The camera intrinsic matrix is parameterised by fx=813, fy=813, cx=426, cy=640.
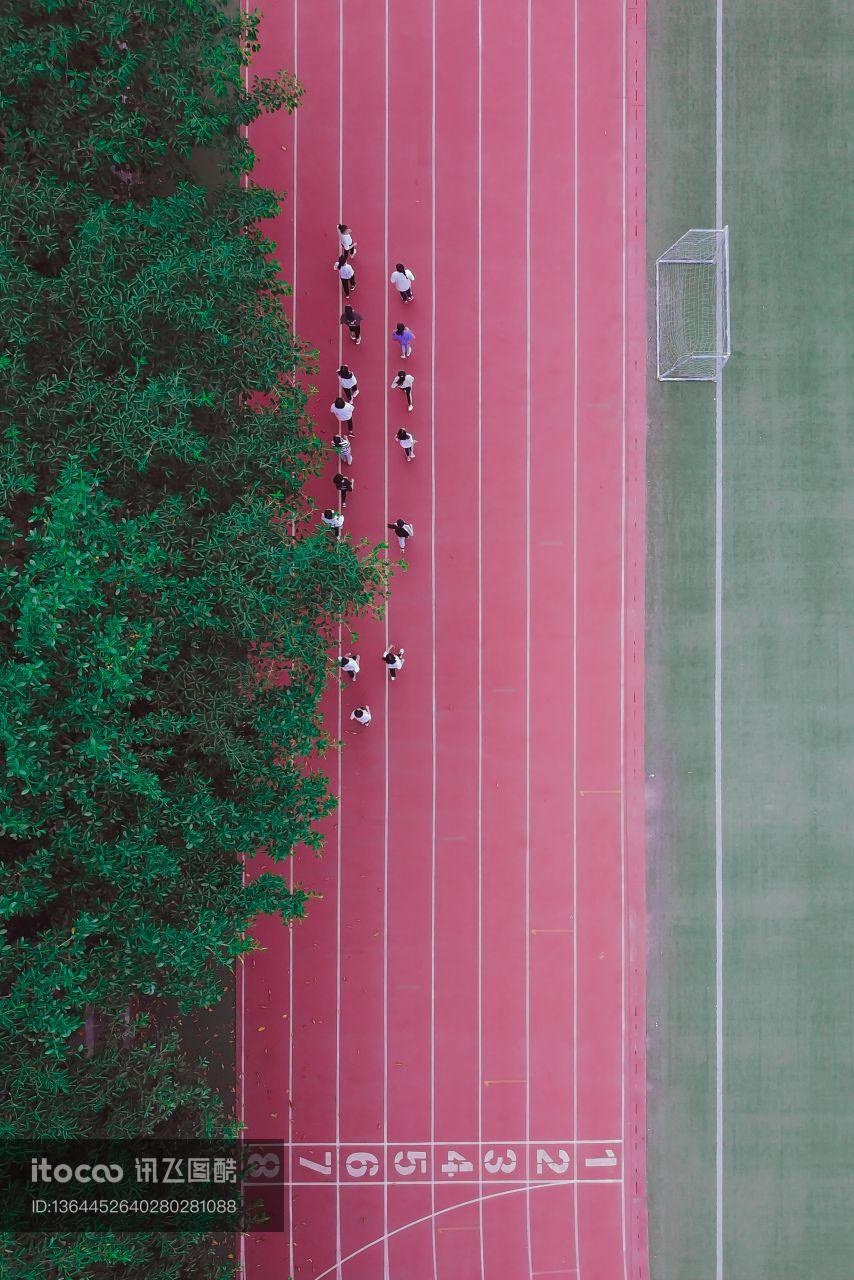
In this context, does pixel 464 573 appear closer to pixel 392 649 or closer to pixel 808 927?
pixel 392 649

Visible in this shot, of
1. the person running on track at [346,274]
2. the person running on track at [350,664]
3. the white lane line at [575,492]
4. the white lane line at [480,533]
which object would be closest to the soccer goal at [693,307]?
the white lane line at [575,492]

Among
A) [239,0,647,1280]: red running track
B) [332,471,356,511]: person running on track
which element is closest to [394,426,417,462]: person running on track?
[239,0,647,1280]: red running track

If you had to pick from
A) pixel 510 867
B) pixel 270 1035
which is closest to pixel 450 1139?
pixel 270 1035

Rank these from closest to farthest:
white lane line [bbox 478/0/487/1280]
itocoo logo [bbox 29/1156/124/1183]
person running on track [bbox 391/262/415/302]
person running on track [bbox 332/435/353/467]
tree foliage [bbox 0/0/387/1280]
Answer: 1. tree foliage [bbox 0/0/387/1280]
2. itocoo logo [bbox 29/1156/124/1183]
3. person running on track [bbox 391/262/415/302]
4. person running on track [bbox 332/435/353/467]
5. white lane line [bbox 478/0/487/1280]

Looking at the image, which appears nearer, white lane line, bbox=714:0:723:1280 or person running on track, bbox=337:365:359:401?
person running on track, bbox=337:365:359:401

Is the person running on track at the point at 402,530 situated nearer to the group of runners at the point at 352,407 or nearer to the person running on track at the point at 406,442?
the group of runners at the point at 352,407

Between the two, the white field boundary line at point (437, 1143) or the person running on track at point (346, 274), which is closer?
the person running on track at point (346, 274)

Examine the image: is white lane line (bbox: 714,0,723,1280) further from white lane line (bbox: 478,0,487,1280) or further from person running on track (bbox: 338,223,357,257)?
person running on track (bbox: 338,223,357,257)
